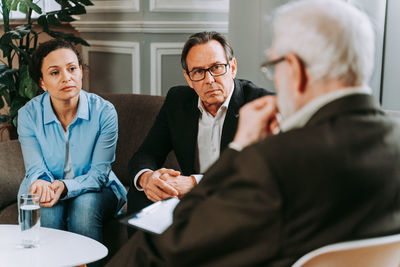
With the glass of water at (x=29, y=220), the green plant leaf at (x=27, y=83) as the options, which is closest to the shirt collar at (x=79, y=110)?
the glass of water at (x=29, y=220)

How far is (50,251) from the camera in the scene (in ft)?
6.39

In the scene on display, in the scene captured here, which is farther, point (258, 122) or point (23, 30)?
point (23, 30)

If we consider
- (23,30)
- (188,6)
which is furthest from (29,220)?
(188,6)

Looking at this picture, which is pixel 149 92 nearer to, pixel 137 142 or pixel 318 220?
pixel 137 142

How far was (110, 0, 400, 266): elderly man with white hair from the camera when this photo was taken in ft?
3.32

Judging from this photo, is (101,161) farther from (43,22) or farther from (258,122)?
(258,122)

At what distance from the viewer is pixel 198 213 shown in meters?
1.09

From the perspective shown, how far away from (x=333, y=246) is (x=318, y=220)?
73 millimetres

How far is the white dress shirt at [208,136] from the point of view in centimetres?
237

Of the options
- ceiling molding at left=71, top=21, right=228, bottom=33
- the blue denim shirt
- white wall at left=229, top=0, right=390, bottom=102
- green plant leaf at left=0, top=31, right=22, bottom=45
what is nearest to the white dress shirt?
the blue denim shirt

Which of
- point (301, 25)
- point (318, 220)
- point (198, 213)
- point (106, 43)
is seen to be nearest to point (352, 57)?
point (301, 25)

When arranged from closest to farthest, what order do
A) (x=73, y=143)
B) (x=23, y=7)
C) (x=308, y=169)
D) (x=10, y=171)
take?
(x=308, y=169) < (x=73, y=143) < (x=10, y=171) < (x=23, y=7)

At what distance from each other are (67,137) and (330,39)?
184cm

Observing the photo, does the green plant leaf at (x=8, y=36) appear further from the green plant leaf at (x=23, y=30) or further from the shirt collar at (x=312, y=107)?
the shirt collar at (x=312, y=107)
